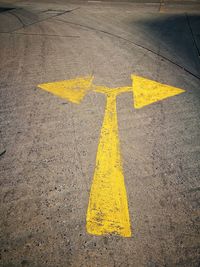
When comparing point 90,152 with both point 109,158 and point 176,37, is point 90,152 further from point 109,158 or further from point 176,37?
point 176,37

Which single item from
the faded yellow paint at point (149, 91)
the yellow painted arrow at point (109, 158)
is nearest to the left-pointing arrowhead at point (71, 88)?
the yellow painted arrow at point (109, 158)

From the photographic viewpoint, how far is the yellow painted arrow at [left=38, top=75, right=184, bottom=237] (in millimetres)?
2533

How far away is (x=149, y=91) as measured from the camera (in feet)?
15.2

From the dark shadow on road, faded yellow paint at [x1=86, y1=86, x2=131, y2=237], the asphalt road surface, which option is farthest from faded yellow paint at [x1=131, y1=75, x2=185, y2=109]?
the dark shadow on road

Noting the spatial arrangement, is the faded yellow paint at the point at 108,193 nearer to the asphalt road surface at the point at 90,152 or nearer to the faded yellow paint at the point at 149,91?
the asphalt road surface at the point at 90,152

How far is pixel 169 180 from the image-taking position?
2.97m

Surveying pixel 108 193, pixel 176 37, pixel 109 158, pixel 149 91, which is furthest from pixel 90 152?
pixel 176 37

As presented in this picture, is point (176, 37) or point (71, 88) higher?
point (176, 37)

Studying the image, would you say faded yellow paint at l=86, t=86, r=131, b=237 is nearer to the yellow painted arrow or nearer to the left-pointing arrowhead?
the yellow painted arrow

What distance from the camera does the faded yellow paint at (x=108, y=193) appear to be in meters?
2.49

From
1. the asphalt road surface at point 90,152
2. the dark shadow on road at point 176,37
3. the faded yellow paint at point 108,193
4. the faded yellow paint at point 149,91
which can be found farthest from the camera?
the dark shadow on road at point 176,37

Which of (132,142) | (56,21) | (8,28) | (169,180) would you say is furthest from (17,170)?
(56,21)

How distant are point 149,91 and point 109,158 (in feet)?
6.43

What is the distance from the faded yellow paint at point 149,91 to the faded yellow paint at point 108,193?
35.3 inches
